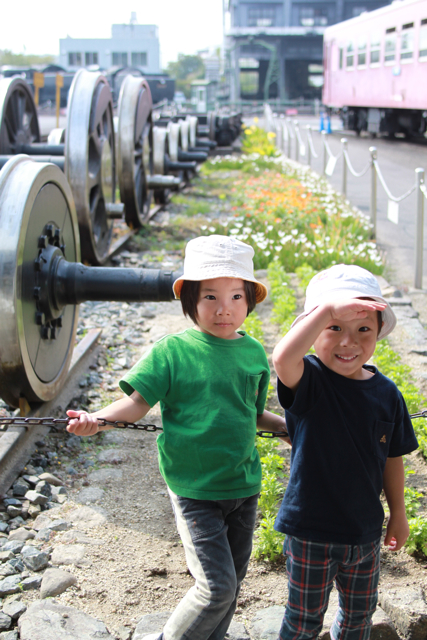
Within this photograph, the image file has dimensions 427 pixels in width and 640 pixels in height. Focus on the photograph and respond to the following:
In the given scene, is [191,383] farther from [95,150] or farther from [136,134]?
[136,134]

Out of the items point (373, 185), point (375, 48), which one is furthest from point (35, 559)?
point (375, 48)

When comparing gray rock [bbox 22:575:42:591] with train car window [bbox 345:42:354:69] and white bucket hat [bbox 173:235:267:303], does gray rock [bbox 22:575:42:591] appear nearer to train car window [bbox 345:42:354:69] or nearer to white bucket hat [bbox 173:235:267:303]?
white bucket hat [bbox 173:235:267:303]

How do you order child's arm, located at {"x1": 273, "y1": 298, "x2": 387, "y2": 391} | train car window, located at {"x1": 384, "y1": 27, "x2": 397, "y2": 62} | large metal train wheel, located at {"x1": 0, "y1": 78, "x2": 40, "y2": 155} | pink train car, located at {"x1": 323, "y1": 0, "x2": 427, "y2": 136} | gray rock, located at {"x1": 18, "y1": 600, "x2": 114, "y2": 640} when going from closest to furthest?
child's arm, located at {"x1": 273, "y1": 298, "x2": 387, "y2": 391}
gray rock, located at {"x1": 18, "y1": 600, "x2": 114, "y2": 640}
large metal train wheel, located at {"x1": 0, "y1": 78, "x2": 40, "y2": 155}
pink train car, located at {"x1": 323, "y1": 0, "x2": 427, "y2": 136}
train car window, located at {"x1": 384, "y1": 27, "x2": 397, "y2": 62}

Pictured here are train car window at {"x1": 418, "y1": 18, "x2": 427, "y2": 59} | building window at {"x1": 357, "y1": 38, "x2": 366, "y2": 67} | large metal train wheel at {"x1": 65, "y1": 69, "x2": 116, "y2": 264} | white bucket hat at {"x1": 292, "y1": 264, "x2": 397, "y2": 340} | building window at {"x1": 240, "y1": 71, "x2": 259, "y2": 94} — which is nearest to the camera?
white bucket hat at {"x1": 292, "y1": 264, "x2": 397, "y2": 340}

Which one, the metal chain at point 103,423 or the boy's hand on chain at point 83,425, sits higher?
the boy's hand on chain at point 83,425

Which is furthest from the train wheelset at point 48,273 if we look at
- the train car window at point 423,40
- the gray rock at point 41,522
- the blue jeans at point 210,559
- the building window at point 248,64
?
the building window at point 248,64

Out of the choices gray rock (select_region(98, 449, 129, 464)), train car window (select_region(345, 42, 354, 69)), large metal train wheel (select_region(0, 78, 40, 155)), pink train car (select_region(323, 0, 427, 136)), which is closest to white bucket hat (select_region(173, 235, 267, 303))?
gray rock (select_region(98, 449, 129, 464))

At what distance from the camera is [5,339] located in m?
2.87

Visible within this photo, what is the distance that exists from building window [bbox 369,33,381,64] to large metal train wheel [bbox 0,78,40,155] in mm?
13622

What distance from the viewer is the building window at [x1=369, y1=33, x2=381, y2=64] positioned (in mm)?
18156

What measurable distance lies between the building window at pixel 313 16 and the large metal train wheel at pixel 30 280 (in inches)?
2334

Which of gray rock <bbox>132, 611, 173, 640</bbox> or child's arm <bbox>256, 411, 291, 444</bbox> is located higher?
child's arm <bbox>256, 411, 291, 444</bbox>

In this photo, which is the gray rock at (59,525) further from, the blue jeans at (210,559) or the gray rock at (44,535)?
the blue jeans at (210,559)

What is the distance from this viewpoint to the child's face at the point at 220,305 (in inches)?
71.8
